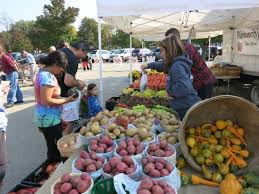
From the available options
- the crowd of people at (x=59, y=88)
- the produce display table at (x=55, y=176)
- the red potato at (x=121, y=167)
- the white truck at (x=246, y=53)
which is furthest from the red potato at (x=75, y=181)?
the white truck at (x=246, y=53)

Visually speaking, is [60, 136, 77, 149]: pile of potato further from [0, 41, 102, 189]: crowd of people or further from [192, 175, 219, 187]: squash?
[192, 175, 219, 187]: squash

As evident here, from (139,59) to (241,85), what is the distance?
26.3 m

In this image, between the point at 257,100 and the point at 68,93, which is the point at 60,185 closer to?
the point at 68,93

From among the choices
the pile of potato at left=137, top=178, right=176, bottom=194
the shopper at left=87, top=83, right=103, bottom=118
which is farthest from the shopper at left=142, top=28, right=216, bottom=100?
the pile of potato at left=137, top=178, right=176, bottom=194

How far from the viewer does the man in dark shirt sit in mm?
5070

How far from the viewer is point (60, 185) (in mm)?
2301

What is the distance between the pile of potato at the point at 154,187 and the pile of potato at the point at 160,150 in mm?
515

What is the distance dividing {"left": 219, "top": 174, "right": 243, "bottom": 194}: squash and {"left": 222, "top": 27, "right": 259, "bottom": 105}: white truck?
22.4ft

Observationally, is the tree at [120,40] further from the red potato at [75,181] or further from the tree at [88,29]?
the red potato at [75,181]

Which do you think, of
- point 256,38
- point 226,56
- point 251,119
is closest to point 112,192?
point 251,119

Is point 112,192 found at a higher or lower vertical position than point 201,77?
lower

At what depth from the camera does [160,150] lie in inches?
113

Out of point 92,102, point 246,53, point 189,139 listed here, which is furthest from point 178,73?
point 246,53

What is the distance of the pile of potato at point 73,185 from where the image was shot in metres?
2.23
